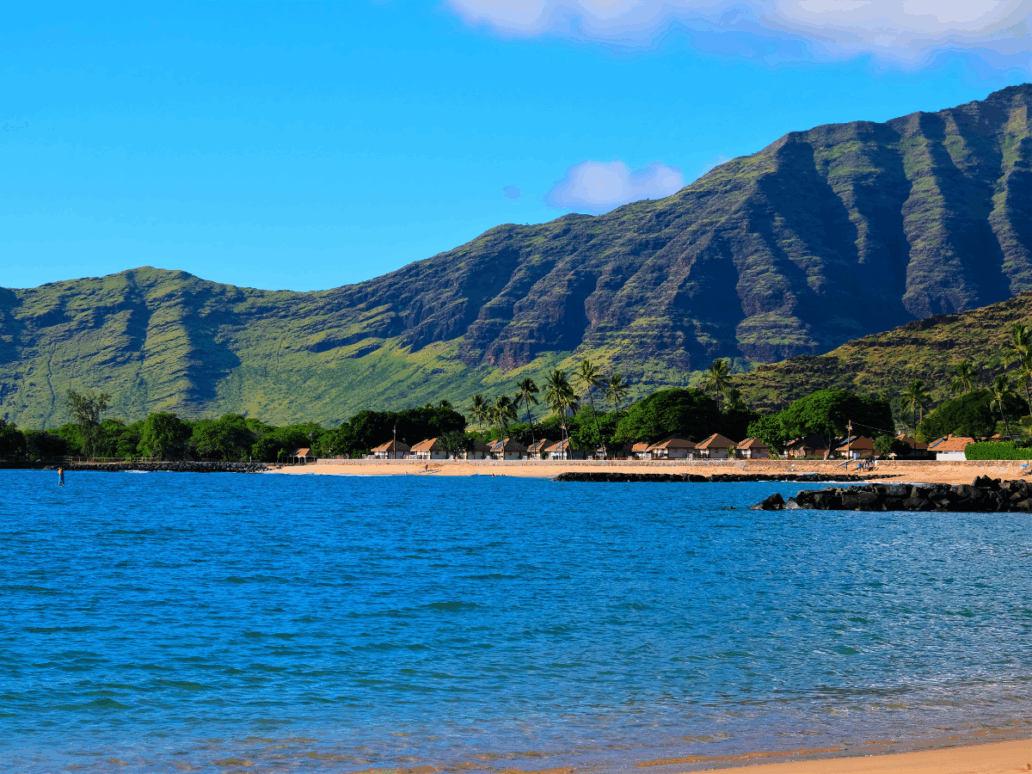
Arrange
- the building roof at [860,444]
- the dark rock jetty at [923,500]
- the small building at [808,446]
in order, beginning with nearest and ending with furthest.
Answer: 1. the dark rock jetty at [923,500]
2. the building roof at [860,444]
3. the small building at [808,446]

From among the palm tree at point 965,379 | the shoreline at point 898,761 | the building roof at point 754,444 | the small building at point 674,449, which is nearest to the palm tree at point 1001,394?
the palm tree at point 965,379

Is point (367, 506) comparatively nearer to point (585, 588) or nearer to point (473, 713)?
point (585, 588)

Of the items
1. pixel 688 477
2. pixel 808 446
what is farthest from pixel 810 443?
pixel 688 477

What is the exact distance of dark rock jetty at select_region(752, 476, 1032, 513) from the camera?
250 feet

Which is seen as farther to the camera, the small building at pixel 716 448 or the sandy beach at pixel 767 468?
the small building at pixel 716 448

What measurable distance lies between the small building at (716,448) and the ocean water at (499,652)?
146601 millimetres

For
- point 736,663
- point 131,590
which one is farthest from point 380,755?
point 131,590

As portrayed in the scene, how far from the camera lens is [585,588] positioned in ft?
105

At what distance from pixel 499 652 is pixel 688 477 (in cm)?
12988

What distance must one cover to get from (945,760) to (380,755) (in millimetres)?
7601

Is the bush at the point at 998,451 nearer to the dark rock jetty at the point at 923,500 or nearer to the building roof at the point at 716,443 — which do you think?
the dark rock jetty at the point at 923,500

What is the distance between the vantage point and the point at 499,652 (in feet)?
71.1

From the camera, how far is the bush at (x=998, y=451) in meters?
119

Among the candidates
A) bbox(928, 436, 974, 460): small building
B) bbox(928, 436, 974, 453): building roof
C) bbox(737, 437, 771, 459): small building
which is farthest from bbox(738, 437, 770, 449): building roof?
bbox(928, 436, 974, 453): building roof
